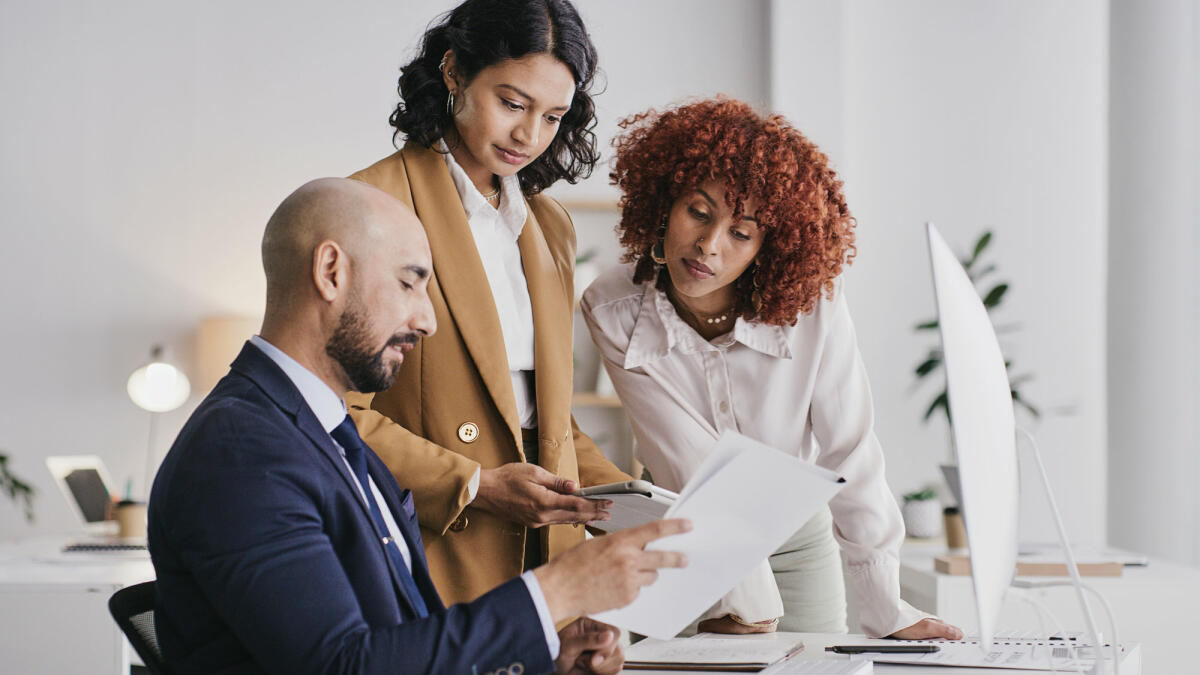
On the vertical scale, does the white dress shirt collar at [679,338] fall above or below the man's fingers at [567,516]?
above

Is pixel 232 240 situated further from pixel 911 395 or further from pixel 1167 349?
pixel 1167 349

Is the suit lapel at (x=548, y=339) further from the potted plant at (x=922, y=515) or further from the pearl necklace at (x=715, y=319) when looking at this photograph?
the potted plant at (x=922, y=515)

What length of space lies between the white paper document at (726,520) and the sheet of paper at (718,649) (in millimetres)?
283

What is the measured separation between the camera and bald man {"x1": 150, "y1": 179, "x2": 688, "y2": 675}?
1.10 m

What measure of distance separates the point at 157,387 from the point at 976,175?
345 centimetres

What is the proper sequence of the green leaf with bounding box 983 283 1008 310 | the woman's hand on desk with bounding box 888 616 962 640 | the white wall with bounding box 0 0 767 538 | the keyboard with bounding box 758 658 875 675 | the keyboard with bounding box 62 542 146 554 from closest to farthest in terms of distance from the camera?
the keyboard with bounding box 758 658 875 675, the woman's hand on desk with bounding box 888 616 962 640, the keyboard with bounding box 62 542 146 554, the green leaf with bounding box 983 283 1008 310, the white wall with bounding box 0 0 767 538

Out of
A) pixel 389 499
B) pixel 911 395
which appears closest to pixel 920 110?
pixel 911 395

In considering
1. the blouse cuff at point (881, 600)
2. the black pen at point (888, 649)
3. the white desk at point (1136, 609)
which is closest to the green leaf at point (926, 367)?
the white desk at point (1136, 609)

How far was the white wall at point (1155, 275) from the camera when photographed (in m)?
4.19

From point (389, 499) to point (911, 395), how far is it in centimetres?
360

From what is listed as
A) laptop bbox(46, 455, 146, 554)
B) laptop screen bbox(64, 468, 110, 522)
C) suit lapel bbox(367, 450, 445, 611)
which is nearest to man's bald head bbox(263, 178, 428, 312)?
suit lapel bbox(367, 450, 445, 611)

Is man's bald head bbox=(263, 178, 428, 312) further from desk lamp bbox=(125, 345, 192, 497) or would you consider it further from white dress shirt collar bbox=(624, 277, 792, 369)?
desk lamp bbox=(125, 345, 192, 497)

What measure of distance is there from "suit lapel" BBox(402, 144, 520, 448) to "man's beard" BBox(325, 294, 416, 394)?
0.44m

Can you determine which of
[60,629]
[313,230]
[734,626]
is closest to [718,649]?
[734,626]
